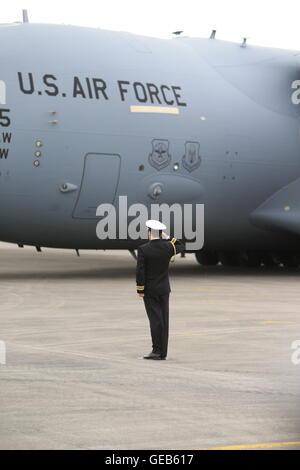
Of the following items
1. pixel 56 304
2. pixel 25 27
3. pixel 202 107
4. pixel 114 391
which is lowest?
pixel 56 304

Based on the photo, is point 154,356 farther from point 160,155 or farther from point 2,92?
point 160,155

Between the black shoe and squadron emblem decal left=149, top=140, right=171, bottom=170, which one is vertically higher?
squadron emblem decal left=149, top=140, right=171, bottom=170

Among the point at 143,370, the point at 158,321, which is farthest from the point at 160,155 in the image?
the point at 143,370

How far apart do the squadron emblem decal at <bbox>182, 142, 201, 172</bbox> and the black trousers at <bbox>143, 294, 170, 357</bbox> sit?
1543 centimetres

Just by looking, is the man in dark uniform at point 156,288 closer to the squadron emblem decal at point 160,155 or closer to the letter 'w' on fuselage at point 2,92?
the letter 'w' on fuselage at point 2,92

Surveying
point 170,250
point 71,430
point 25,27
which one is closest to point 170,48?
point 25,27

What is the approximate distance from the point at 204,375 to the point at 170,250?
2.63 meters

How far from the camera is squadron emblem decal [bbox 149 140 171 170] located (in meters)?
30.3

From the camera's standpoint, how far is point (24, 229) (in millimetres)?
29047

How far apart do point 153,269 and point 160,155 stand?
14927 mm

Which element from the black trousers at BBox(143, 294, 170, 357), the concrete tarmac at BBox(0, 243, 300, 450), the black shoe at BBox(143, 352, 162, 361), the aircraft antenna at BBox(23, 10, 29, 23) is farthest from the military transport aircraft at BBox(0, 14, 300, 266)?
the black shoe at BBox(143, 352, 162, 361)

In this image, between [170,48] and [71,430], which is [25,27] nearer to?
[170,48]

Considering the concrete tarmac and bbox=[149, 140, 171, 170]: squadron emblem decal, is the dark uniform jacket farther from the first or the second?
bbox=[149, 140, 171, 170]: squadron emblem decal
